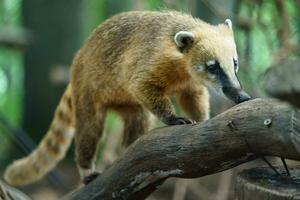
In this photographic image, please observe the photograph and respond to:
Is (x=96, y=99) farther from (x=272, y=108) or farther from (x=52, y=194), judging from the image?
(x=52, y=194)

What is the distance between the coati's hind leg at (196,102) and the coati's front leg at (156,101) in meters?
0.29

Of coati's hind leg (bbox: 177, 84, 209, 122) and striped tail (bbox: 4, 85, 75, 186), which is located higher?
coati's hind leg (bbox: 177, 84, 209, 122)

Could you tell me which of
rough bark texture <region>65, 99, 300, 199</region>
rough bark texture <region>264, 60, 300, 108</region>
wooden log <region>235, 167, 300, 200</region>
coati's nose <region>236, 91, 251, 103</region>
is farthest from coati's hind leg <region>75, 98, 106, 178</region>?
rough bark texture <region>264, 60, 300, 108</region>

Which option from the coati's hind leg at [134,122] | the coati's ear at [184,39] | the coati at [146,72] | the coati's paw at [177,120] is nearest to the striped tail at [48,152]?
the coati at [146,72]

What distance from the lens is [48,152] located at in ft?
20.7

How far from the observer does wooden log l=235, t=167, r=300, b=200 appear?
3088mm

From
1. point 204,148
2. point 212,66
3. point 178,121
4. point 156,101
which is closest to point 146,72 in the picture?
point 156,101

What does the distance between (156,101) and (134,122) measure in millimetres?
694

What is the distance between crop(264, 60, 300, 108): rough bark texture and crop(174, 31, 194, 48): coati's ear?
259 cm

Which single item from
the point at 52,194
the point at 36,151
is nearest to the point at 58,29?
the point at 52,194

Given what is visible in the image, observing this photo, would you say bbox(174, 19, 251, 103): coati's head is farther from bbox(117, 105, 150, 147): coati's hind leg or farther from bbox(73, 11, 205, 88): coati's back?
bbox(117, 105, 150, 147): coati's hind leg

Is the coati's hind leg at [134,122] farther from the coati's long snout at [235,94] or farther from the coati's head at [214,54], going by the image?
the coati's long snout at [235,94]

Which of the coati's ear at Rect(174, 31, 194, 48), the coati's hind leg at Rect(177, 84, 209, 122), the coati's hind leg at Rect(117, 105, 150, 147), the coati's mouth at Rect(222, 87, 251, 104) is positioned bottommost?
the coati's hind leg at Rect(117, 105, 150, 147)

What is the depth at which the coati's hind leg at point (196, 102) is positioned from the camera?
5.30m
